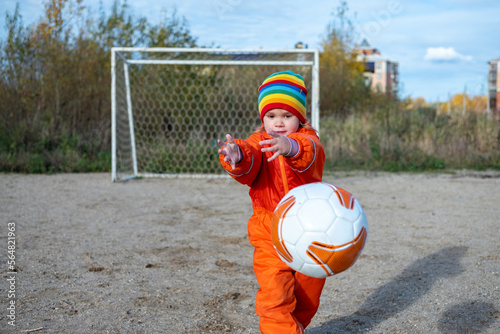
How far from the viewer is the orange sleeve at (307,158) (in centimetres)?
196

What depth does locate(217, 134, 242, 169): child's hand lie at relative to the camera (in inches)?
77.1

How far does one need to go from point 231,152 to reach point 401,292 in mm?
1846

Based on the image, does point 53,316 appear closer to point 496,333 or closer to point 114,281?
point 114,281

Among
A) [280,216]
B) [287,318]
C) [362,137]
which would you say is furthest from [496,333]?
[362,137]

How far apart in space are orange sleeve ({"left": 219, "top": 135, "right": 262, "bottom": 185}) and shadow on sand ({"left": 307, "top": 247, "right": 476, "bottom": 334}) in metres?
1.03

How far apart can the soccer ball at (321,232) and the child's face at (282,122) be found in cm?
47

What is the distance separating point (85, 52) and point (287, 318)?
1038 centimetres

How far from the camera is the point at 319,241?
1805 millimetres

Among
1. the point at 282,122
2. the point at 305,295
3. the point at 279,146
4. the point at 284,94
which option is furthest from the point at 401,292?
the point at 279,146

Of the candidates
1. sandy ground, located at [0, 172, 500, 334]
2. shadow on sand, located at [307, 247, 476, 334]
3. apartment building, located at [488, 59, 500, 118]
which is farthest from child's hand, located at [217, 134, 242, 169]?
apartment building, located at [488, 59, 500, 118]

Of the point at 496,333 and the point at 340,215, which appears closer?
the point at 340,215

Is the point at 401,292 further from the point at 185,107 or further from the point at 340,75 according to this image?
the point at 340,75

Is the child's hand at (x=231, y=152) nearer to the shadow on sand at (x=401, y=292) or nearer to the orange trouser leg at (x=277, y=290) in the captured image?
the orange trouser leg at (x=277, y=290)

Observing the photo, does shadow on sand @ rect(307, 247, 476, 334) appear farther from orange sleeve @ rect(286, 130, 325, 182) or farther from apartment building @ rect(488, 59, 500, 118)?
apartment building @ rect(488, 59, 500, 118)
